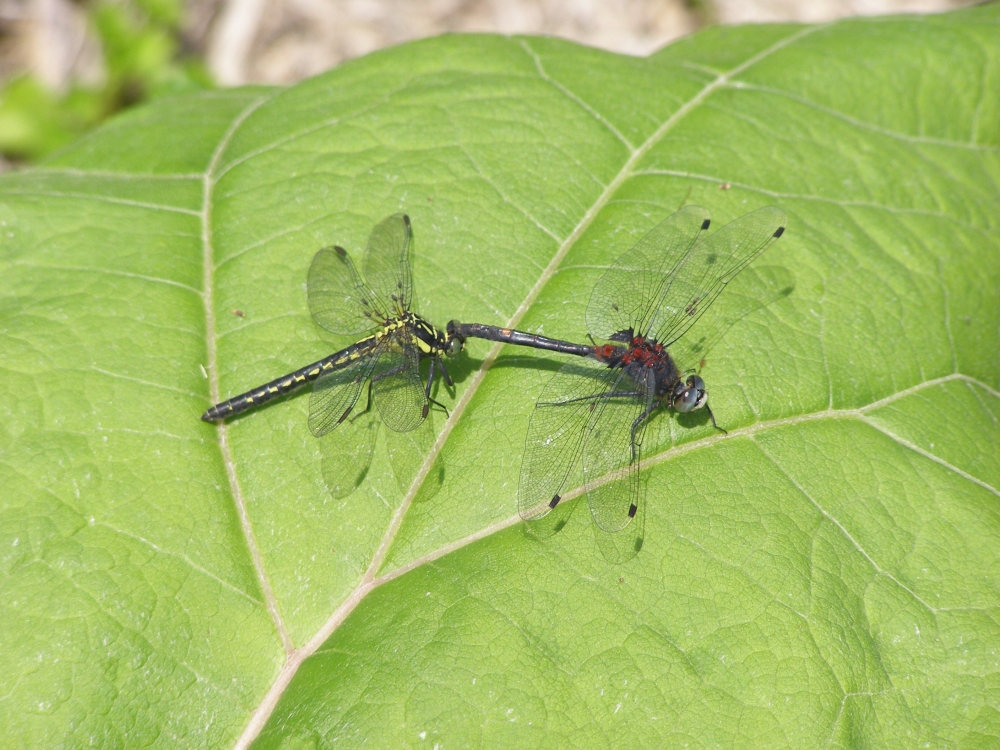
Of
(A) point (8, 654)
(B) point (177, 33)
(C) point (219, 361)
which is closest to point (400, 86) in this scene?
(C) point (219, 361)

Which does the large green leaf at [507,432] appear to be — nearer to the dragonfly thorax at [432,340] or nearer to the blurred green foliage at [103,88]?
the dragonfly thorax at [432,340]

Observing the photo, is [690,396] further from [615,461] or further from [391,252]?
[391,252]

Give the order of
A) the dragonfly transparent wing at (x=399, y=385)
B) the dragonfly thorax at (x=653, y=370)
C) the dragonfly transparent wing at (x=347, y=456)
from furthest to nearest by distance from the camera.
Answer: the dragonfly transparent wing at (x=399, y=385) → the dragonfly thorax at (x=653, y=370) → the dragonfly transparent wing at (x=347, y=456)

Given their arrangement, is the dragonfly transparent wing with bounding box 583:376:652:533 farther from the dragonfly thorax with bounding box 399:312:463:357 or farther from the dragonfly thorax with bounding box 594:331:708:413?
the dragonfly thorax with bounding box 399:312:463:357

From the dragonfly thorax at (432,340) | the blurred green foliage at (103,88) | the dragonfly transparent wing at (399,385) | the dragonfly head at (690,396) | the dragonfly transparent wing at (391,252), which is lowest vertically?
the blurred green foliage at (103,88)

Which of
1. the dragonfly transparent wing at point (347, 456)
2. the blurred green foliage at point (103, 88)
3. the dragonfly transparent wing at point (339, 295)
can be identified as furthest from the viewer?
the blurred green foliage at point (103, 88)

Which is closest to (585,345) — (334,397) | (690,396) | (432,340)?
(690,396)

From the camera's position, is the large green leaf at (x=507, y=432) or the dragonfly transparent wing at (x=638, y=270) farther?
the dragonfly transparent wing at (x=638, y=270)

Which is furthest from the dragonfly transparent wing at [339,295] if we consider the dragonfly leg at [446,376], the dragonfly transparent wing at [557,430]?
the dragonfly transparent wing at [557,430]
